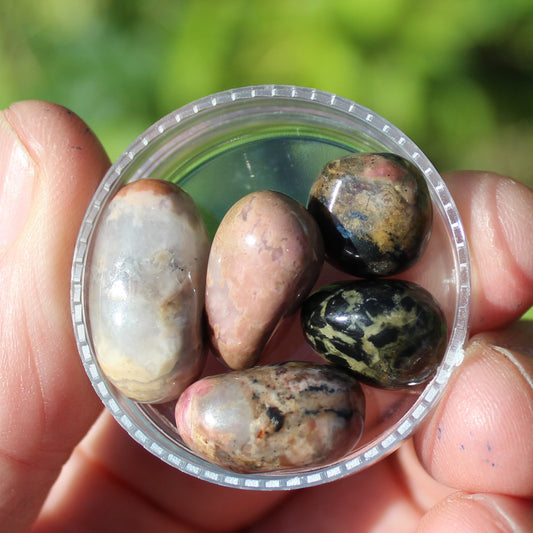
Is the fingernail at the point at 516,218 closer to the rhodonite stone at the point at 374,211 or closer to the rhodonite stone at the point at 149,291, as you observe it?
the rhodonite stone at the point at 374,211

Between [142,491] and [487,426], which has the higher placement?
[487,426]

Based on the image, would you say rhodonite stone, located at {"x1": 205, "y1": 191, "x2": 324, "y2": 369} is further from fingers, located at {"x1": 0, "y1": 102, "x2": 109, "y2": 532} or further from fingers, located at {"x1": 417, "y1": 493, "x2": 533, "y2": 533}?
fingers, located at {"x1": 417, "y1": 493, "x2": 533, "y2": 533}

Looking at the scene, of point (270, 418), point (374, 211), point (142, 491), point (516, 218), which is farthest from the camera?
point (142, 491)

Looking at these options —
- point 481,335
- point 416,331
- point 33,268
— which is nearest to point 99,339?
point 33,268

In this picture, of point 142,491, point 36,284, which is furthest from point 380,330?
point 142,491

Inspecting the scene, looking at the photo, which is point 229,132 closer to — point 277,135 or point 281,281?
point 277,135

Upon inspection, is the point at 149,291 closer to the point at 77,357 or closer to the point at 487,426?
the point at 77,357

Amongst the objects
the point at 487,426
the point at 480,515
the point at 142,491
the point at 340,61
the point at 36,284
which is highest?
the point at 340,61
